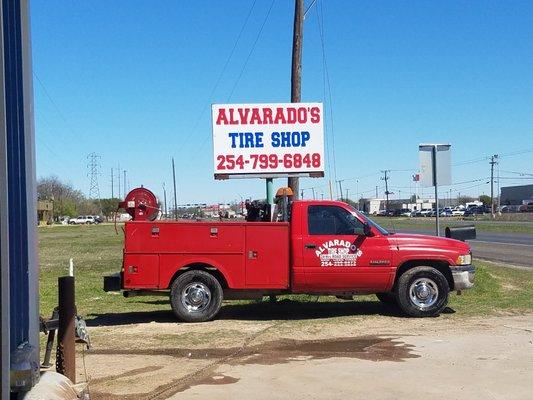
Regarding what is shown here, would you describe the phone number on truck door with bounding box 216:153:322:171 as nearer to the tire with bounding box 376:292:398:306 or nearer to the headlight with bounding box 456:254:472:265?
the tire with bounding box 376:292:398:306

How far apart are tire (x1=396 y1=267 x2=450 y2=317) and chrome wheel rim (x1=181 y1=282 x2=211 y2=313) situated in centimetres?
324

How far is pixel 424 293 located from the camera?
36.6 feet

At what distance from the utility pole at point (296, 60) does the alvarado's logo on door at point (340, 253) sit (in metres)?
5.58

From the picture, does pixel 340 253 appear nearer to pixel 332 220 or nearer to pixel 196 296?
pixel 332 220

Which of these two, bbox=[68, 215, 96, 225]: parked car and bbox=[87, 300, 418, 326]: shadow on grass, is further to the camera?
bbox=[68, 215, 96, 225]: parked car

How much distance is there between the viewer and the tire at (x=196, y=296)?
10.9 m

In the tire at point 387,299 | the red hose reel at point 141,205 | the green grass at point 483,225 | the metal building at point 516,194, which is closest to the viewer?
the red hose reel at point 141,205

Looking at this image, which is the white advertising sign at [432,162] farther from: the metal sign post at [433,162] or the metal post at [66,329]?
the metal post at [66,329]

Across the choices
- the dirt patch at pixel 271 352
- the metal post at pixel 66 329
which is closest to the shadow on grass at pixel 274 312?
the dirt patch at pixel 271 352

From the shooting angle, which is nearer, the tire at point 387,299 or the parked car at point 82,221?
the tire at point 387,299

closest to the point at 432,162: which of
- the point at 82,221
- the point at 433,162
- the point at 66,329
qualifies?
the point at 433,162

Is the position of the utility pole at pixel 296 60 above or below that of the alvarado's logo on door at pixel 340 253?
above

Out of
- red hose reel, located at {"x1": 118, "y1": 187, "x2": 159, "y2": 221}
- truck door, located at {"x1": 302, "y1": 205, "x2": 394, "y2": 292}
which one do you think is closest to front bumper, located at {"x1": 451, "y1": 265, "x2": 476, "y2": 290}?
truck door, located at {"x1": 302, "y1": 205, "x2": 394, "y2": 292}

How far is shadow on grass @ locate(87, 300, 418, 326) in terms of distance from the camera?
11.5 m
